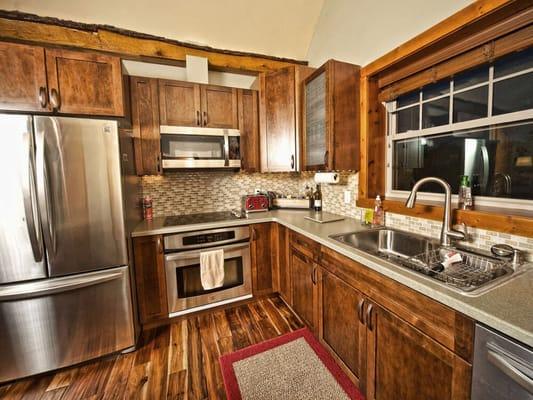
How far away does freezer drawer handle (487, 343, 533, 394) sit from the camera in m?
0.62

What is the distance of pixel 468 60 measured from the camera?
52.4 inches

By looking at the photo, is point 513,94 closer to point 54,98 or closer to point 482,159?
point 482,159

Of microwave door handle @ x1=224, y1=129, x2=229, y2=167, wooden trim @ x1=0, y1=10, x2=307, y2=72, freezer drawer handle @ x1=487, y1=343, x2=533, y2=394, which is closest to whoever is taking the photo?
freezer drawer handle @ x1=487, y1=343, x2=533, y2=394

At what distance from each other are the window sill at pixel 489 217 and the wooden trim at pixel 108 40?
7.55ft

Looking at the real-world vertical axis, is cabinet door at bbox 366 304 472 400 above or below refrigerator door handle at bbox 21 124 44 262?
below

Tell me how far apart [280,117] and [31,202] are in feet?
6.94

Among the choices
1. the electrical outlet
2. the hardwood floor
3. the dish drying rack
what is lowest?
the hardwood floor

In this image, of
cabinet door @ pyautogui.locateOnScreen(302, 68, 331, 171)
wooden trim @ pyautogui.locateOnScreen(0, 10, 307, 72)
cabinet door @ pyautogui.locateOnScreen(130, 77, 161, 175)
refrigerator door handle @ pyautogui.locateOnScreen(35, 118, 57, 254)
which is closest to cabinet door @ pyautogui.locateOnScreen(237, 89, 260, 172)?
wooden trim @ pyautogui.locateOnScreen(0, 10, 307, 72)

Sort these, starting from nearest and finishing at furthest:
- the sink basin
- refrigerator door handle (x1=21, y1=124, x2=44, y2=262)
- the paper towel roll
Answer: the sink basin
refrigerator door handle (x1=21, y1=124, x2=44, y2=262)
the paper towel roll

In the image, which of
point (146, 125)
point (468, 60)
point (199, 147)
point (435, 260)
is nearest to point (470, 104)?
point (468, 60)

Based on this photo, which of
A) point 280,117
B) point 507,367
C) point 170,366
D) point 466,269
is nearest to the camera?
point 507,367

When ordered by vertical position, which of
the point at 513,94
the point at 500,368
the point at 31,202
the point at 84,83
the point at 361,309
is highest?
the point at 84,83

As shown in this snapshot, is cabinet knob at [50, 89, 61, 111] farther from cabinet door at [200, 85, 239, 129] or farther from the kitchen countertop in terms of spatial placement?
the kitchen countertop

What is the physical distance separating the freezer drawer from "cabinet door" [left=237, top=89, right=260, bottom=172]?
1.53 meters
